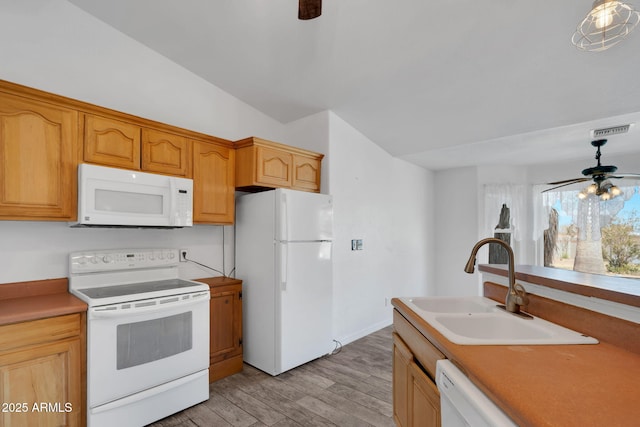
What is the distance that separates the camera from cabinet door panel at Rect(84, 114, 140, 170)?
7.30ft

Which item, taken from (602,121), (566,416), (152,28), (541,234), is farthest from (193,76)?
(541,234)

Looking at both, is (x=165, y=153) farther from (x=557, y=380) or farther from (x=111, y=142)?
(x=557, y=380)

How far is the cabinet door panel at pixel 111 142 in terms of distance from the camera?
7.30 ft

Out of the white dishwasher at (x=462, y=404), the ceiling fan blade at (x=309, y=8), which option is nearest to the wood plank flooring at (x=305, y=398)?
the white dishwasher at (x=462, y=404)

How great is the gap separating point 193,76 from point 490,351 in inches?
132

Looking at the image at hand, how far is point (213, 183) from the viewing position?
9.60 feet

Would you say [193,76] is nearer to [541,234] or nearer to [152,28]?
[152,28]

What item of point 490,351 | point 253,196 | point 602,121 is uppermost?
point 602,121

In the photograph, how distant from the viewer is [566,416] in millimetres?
687

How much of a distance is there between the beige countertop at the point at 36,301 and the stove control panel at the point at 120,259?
171mm

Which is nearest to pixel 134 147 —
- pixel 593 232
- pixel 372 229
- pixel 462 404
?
pixel 462 404

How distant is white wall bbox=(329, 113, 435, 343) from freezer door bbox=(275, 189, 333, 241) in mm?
331

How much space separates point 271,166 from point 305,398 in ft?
6.54

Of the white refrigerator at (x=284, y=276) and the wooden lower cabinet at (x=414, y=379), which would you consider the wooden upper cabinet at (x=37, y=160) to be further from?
the wooden lower cabinet at (x=414, y=379)
